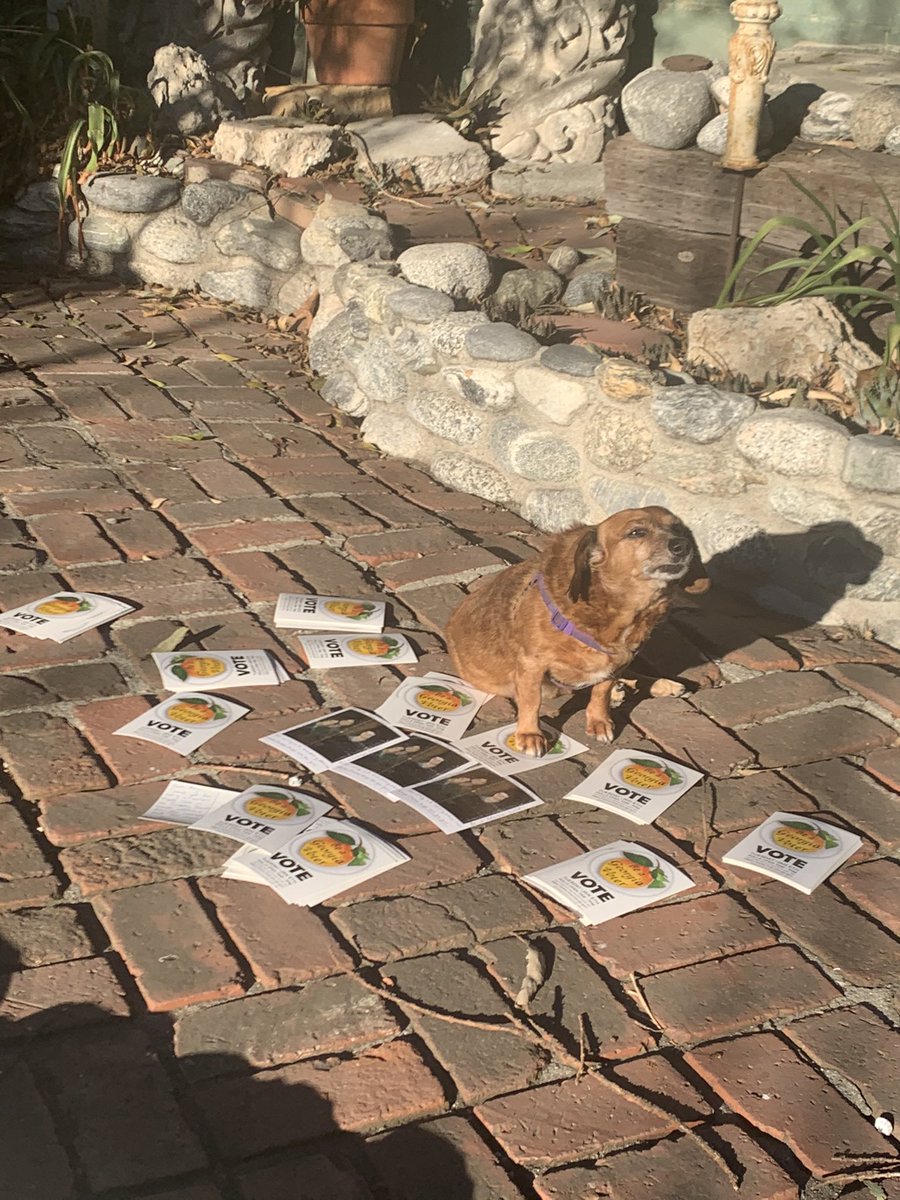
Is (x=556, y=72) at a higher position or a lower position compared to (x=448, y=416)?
higher

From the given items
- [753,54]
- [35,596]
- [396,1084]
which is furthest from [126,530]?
[753,54]

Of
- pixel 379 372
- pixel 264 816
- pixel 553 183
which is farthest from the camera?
pixel 553 183

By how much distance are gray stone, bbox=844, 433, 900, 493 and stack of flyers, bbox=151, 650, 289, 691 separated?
6.46ft

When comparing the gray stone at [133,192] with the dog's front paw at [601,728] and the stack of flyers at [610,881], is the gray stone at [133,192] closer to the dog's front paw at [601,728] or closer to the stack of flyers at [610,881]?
the dog's front paw at [601,728]

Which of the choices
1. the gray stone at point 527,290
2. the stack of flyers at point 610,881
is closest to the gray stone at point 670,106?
the gray stone at point 527,290

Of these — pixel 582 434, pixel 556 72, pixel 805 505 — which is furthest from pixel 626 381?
pixel 556 72

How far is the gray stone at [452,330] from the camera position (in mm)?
5594

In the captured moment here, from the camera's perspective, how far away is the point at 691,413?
4812 mm

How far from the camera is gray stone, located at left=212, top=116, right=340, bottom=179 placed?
313 inches

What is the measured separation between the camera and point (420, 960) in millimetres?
2949

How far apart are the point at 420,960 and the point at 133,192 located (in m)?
6.00

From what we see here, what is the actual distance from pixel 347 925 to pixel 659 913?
73 centimetres

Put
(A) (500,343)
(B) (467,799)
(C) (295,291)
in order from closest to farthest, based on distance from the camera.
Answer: (B) (467,799) < (A) (500,343) < (C) (295,291)

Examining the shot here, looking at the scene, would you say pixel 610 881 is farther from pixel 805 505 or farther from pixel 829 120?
pixel 829 120
